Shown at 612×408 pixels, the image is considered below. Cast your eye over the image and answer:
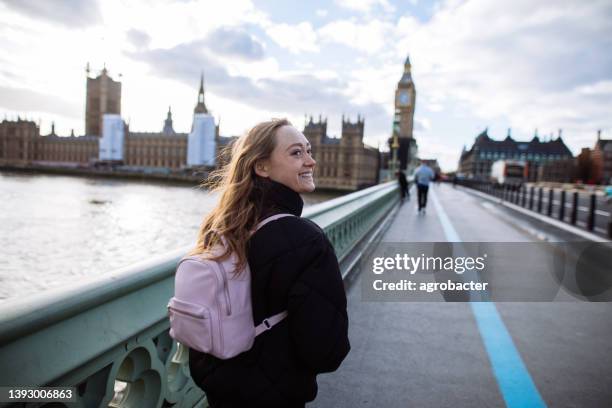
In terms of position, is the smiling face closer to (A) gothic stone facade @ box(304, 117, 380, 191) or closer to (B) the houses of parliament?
(B) the houses of parliament

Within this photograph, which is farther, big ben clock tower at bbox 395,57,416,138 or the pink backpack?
big ben clock tower at bbox 395,57,416,138

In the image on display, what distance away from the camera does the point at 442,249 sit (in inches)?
278

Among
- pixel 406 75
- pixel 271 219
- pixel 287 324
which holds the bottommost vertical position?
pixel 287 324

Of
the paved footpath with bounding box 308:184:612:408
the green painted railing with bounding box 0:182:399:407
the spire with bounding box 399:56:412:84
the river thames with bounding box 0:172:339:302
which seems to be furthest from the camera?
the spire with bounding box 399:56:412:84

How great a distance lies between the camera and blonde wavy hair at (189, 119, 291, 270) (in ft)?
4.57

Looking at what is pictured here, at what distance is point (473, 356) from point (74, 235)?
29.4 m

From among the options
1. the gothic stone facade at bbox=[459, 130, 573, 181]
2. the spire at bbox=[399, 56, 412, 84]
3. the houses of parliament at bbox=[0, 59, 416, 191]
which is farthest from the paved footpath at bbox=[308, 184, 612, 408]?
the spire at bbox=[399, 56, 412, 84]

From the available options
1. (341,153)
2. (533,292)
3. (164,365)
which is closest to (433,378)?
(164,365)

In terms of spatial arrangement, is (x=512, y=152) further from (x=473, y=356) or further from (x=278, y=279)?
(x=278, y=279)

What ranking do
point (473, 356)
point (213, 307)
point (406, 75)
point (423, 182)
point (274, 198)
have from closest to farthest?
point (213, 307) < point (274, 198) < point (473, 356) < point (423, 182) < point (406, 75)

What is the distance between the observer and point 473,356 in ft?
10.5

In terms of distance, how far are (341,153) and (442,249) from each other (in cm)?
10237

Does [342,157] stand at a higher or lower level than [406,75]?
lower

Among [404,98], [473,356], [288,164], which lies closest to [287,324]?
[288,164]
